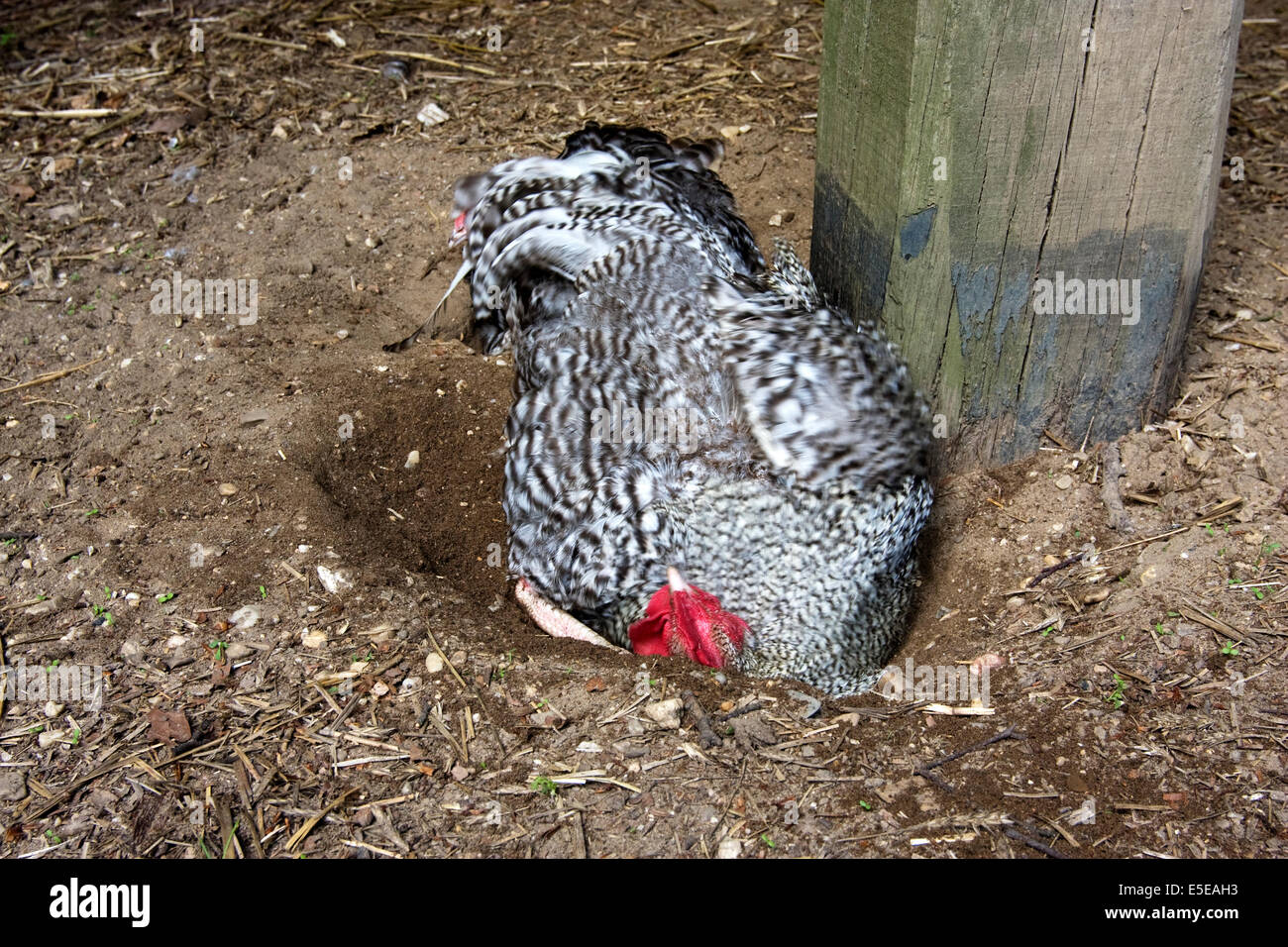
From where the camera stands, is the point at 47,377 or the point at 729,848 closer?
the point at 729,848

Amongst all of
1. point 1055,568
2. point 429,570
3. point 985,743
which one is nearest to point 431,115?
point 429,570

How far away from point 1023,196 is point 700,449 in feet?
3.99

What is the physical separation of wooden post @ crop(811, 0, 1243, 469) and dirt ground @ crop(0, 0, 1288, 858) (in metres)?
0.27

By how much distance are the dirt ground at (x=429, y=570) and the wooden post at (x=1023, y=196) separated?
10.8 inches

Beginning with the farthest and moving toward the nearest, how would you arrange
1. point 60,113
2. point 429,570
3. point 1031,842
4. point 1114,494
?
point 60,113 → point 429,570 → point 1114,494 → point 1031,842

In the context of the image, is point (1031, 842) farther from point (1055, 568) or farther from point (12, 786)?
point (12, 786)

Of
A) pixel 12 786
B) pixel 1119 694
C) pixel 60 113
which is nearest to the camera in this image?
pixel 12 786

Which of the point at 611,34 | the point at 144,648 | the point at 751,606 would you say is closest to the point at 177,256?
the point at 144,648

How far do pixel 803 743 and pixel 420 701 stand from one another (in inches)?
42.4

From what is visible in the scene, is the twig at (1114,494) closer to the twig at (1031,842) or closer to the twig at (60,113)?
the twig at (1031,842)

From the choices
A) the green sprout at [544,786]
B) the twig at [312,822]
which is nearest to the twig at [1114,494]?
the green sprout at [544,786]

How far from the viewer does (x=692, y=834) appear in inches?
98.2

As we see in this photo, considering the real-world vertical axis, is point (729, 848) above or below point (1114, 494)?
below

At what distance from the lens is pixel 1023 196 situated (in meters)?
2.99
